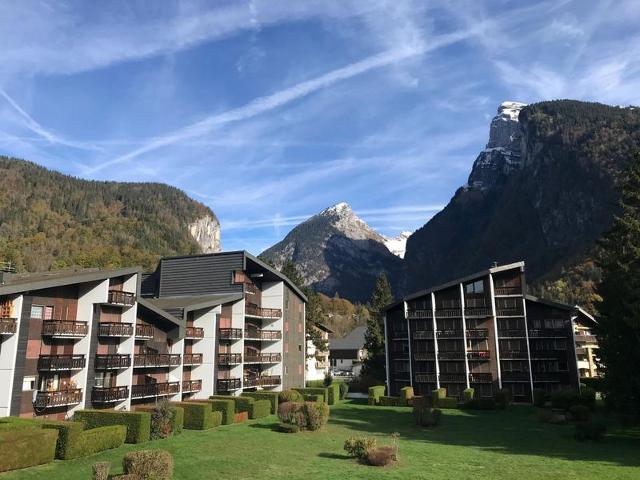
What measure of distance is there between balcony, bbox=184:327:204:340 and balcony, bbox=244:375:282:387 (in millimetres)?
7873

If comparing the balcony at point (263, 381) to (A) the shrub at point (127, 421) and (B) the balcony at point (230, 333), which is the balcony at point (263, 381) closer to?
(B) the balcony at point (230, 333)

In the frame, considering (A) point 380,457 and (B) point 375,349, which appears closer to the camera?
(A) point 380,457

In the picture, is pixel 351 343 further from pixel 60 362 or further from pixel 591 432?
pixel 60 362

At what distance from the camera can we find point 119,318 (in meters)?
38.7

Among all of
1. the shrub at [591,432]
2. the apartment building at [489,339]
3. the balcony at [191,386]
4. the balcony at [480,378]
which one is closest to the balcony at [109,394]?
the balcony at [191,386]

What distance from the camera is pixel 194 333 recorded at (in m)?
47.4

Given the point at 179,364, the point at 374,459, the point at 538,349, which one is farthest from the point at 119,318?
the point at 538,349

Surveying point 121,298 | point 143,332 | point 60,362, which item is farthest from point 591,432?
point 60,362

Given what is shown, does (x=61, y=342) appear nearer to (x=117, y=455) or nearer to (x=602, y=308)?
(x=117, y=455)

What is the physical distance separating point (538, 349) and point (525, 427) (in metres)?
24.0

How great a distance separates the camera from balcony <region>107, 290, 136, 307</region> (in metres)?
37.2

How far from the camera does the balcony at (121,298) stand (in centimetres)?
3716

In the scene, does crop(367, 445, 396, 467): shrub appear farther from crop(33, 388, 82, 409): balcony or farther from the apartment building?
the apartment building

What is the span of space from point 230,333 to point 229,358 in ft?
8.16
